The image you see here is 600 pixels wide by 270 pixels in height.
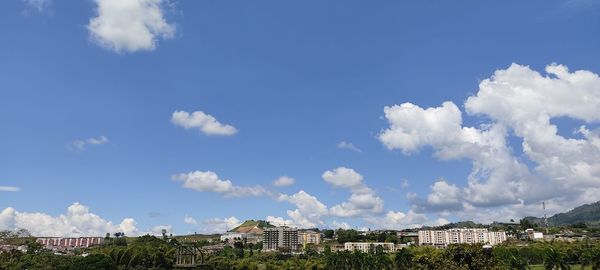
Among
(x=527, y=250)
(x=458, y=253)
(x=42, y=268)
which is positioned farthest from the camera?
(x=527, y=250)

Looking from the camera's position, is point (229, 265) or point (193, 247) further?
point (229, 265)

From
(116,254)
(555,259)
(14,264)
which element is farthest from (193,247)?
(555,259)

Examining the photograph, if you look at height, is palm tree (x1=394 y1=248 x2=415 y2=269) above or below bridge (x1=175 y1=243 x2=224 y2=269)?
below

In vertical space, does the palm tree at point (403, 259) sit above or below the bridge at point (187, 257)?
below

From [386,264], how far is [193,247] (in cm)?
11939

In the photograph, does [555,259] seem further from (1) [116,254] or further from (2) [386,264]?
(1) [116,254]

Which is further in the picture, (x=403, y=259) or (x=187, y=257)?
(x=403, y=259)

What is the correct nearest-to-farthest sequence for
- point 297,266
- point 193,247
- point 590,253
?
point 193,247 < point 590,253 < point 297,266

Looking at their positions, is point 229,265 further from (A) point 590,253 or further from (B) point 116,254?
(A) point 590,253

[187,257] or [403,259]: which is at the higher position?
[187,257]

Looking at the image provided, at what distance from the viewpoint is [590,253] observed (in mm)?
125875

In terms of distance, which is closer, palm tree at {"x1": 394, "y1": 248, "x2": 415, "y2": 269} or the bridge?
the bridge

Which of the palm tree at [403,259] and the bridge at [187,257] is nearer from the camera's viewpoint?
the bridge at [187,257]

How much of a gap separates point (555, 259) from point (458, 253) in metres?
100
